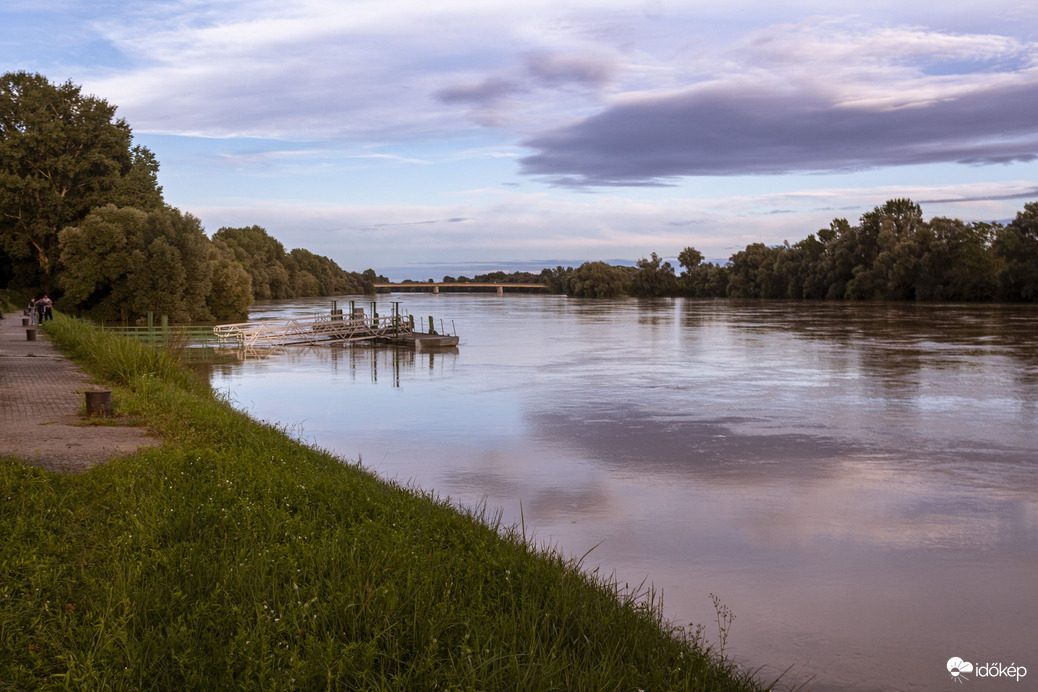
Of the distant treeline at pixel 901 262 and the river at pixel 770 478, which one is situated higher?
the distant treeline at pixel 901 262

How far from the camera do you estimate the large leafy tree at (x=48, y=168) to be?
61031 mm

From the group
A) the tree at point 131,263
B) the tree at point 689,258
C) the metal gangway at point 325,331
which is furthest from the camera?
the tree at point 689,258

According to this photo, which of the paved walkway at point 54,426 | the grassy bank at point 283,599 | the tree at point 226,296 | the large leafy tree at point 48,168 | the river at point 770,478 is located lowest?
the river at point 770,478

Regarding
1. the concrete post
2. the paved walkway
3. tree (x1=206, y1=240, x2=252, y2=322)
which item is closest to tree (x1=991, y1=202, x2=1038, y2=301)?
tree (x1=206, y1=240, x2=252, y2=322)

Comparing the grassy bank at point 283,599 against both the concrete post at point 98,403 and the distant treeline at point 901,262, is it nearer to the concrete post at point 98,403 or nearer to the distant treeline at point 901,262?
the concrete post at point 98,403

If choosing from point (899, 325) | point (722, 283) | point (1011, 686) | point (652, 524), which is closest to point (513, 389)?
point (652, 524)

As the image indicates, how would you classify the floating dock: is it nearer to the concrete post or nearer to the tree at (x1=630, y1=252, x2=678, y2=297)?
the concrete post

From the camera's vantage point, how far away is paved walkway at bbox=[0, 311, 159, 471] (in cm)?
1048

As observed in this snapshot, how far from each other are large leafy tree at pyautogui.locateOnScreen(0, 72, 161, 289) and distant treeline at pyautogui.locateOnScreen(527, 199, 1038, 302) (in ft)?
302

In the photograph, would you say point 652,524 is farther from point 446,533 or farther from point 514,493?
point 446,533

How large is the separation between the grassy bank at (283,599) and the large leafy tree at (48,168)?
199 ft

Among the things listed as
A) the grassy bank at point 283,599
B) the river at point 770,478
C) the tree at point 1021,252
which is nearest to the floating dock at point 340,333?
the river at point 770,478

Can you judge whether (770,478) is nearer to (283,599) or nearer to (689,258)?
(283,599)

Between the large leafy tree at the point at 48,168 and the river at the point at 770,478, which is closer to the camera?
the river at the point at 770,478
